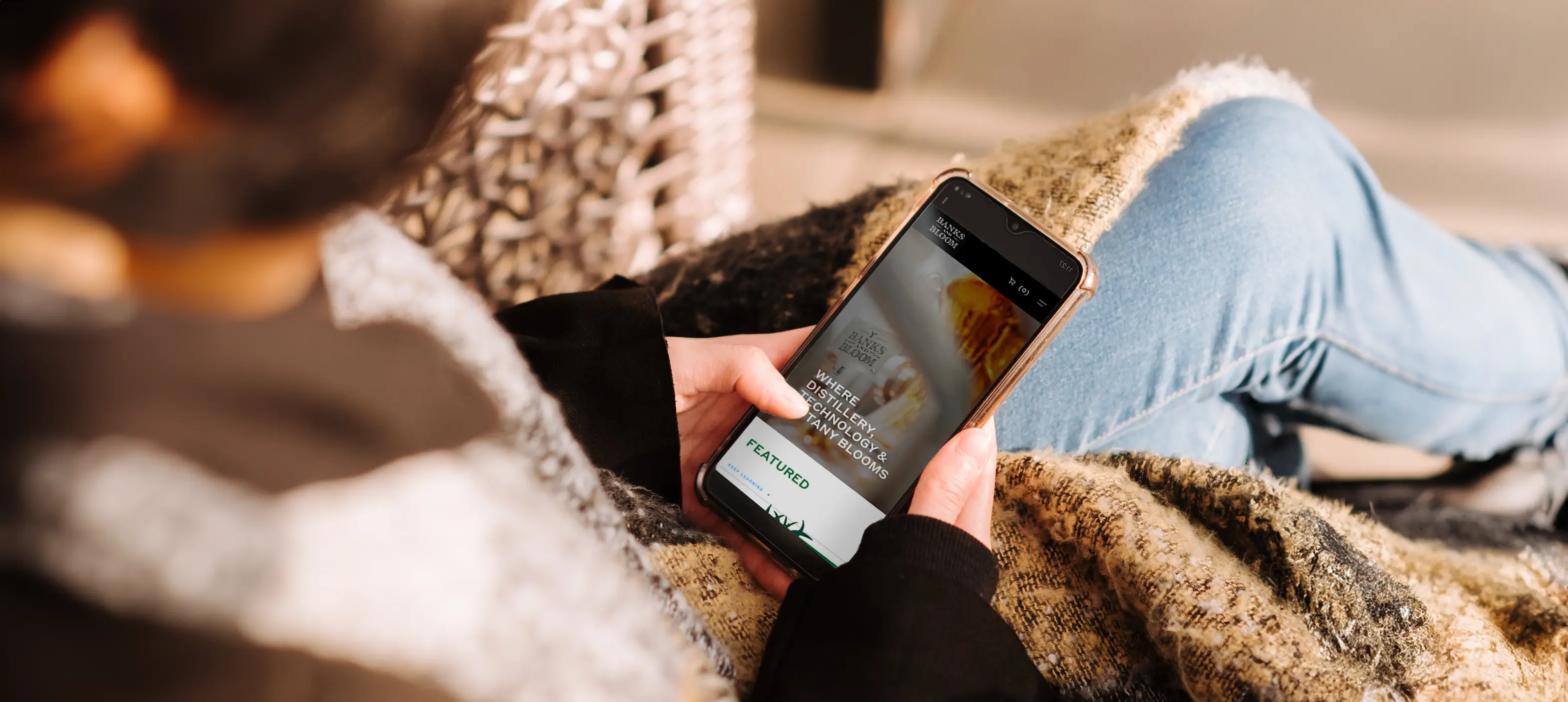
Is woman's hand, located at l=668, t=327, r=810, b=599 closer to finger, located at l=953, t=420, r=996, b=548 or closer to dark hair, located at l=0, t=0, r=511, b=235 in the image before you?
finger, located at l=953, t=420, r=996, b=548

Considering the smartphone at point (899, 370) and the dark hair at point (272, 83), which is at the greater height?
the dark hair at point (272, 83)

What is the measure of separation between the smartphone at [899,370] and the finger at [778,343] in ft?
0.06

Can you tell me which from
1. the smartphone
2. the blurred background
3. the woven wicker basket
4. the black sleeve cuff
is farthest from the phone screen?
A: the blurred background

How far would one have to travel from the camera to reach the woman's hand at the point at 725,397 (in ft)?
1.56

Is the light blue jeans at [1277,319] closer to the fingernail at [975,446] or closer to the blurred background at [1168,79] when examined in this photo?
the fingernail at [975,446]

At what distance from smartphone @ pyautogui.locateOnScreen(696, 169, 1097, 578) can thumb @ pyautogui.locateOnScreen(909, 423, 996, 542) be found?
4 cm

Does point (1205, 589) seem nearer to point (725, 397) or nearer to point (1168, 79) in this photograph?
point (725, 397)

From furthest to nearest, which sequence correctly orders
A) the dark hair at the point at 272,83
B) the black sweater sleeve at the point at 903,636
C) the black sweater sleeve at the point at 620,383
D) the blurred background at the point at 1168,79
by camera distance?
the blurred background at the point at 1168,79
the black sweater sleeve at the point at 620,383
the black sweater sleeve at the point at 903,636
the dark hair at the point at 272,83

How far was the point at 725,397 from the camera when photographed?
0.52 m

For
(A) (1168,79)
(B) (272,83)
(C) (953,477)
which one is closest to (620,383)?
(C) (953,477)

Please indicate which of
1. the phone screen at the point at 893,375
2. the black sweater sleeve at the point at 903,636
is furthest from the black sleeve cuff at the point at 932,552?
the phone screen at the point at 893,375

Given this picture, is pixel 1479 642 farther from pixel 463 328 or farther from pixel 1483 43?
pixel 1483 43

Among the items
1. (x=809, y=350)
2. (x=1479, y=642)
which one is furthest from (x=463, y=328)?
(x=1479, y=642)

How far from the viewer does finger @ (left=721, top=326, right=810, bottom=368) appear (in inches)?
20.2
